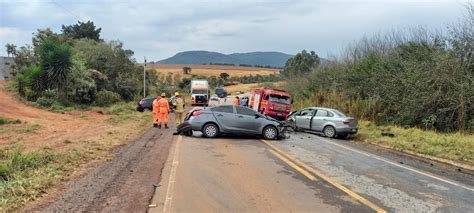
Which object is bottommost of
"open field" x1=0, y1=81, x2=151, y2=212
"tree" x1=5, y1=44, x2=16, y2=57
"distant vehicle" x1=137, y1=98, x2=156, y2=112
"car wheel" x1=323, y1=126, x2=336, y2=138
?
"open field" x1=0, y1=81, x2=151, y2=212

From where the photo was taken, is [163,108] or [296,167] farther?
[163,108]

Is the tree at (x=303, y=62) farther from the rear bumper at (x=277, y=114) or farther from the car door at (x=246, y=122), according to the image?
the car door at (x=246, y=122)

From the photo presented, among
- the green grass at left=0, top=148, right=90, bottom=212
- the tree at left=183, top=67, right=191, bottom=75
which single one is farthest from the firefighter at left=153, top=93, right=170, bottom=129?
the tree at left=183, top=67, right=191, bottom=75

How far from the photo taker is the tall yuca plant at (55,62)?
35.9m

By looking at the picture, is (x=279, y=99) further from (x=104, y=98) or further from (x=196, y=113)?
(x=104, y=98)

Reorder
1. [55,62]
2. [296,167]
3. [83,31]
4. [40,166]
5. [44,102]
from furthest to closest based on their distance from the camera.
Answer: [83,31] < [55,62] < [44,102] < [296,167] < [40,166]

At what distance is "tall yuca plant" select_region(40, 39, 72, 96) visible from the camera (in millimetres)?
35875

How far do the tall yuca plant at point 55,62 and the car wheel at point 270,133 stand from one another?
21187 mm

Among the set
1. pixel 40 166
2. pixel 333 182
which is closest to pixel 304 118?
pixel 333 182

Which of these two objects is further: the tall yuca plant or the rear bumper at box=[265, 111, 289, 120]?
the tall yuca plant

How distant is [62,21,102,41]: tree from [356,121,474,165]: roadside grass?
197 ft

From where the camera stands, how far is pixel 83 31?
248ft

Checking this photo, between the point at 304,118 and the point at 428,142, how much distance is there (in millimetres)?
7663

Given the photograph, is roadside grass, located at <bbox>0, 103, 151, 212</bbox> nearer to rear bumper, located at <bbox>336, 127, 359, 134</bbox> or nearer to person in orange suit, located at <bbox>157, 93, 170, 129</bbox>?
person in orange suit, located at <bbox>157, 93, 170, 129</bbox>
